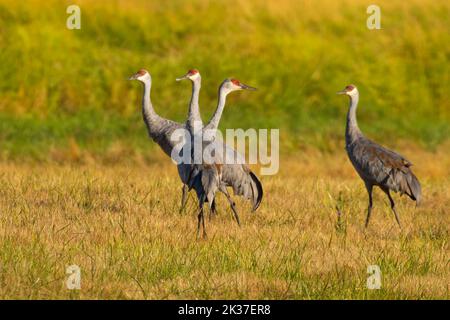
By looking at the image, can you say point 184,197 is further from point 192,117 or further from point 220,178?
point 220,178

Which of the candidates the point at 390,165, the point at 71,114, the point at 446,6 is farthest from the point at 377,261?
the point at 446,6

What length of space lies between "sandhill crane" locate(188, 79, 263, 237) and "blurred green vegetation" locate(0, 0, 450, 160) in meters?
5.73

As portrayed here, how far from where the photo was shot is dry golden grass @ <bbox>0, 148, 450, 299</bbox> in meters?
6.79

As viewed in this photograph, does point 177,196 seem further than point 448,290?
Yes

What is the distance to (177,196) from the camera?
401 inches

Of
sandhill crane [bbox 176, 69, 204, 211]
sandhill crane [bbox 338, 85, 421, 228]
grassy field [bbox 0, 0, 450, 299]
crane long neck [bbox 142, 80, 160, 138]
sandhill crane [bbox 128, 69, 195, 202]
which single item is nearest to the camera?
grassy field [bbox 0, 0, 450, 299]

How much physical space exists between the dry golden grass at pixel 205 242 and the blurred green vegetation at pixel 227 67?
13.9 ft

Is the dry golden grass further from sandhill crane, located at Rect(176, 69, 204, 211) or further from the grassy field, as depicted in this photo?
sandhill crane, located at Rect(176, 69, 204, 211)

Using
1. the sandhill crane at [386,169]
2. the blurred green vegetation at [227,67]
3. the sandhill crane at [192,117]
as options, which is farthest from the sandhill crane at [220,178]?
the blurred green vegetation at [227,67]

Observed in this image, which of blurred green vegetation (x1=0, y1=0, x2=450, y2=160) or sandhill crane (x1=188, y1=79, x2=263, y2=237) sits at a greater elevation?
blurred green vegetation (x1=0, y1=0, x2=450, y2=160)

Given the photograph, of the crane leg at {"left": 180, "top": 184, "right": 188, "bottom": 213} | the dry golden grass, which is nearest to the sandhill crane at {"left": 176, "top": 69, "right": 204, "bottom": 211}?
the crane leg at {"left": 180, "top": 184, "right": 188, "bottom": 213}
